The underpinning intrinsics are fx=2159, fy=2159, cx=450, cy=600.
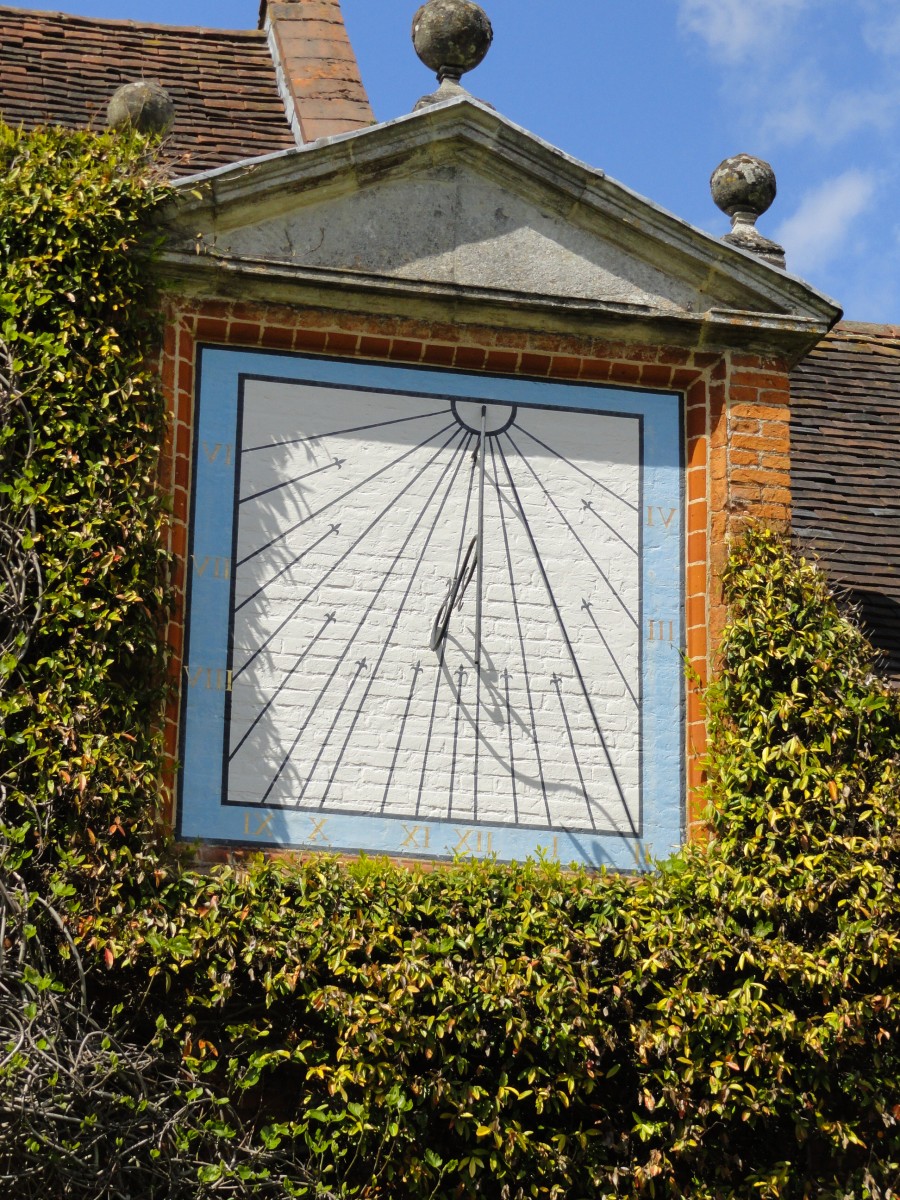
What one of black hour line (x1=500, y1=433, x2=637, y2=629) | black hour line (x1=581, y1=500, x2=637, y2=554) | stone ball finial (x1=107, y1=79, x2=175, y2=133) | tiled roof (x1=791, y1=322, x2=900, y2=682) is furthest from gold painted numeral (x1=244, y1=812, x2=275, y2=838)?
stone ball finial (x1=107, y1=79, x2=175, y2=133)

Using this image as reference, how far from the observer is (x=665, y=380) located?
347 inches

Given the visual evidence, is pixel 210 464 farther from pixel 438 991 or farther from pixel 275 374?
pixel 438 991

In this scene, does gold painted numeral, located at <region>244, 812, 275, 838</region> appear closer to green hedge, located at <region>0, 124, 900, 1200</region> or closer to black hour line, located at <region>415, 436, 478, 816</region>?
green hedge, located at <region>0, 124, 900, 1200</region>

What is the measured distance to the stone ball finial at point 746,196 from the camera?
9906mm

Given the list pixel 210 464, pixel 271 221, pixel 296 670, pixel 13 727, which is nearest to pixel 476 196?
pixel 271 221

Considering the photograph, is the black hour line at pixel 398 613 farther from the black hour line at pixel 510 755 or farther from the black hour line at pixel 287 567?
the black hour line at pixel 510 755

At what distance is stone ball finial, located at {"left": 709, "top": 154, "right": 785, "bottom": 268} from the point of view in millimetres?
9906

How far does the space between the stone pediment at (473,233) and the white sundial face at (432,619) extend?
0.39m

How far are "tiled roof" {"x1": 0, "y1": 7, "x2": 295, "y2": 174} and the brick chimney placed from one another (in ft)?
0.46

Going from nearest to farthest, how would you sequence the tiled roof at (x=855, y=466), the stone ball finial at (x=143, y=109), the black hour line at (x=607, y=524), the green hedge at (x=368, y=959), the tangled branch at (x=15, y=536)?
the green hedge at (x=368, y=959), the tangled branch at (x=15, y=536), the black hour line at (x=607, y=524), the stone ball finial at (x=143, y=109), the tiled roof at (x=855, y=466)

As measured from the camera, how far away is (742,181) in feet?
32.5

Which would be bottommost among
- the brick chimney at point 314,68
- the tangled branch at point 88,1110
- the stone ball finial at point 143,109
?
the tangled branch at point 88,1110

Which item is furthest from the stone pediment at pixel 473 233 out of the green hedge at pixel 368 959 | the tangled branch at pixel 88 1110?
the tangled branch at pixel 88 1110

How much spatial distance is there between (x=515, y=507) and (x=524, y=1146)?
2.54m
